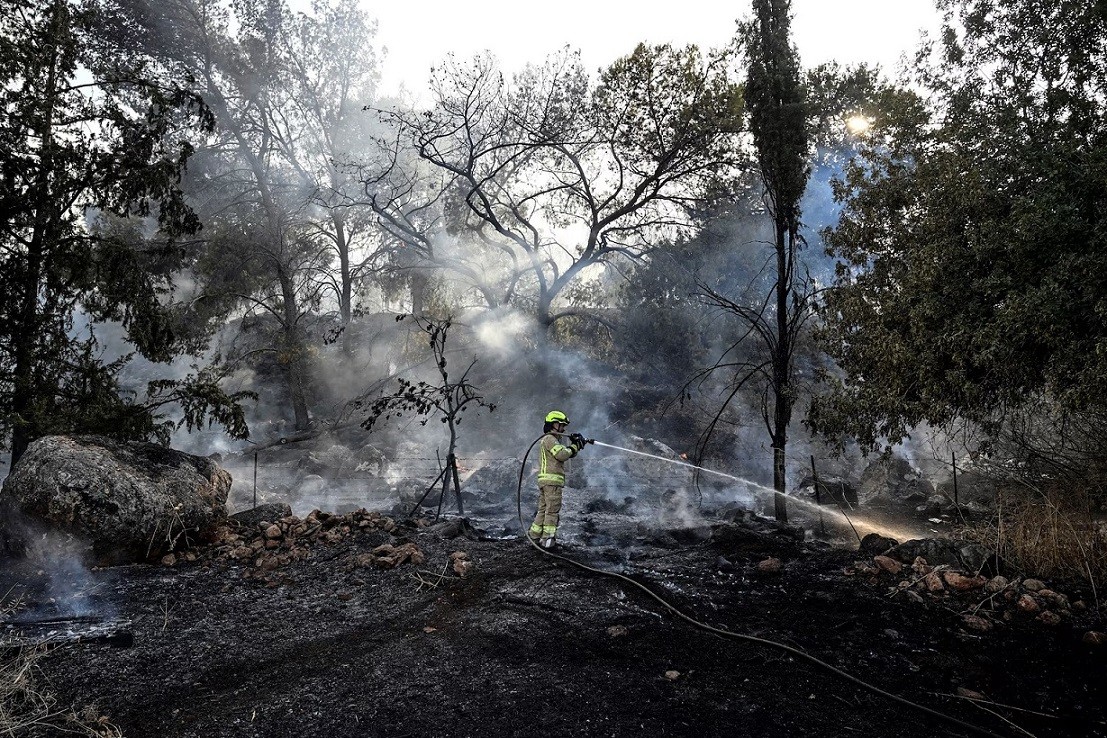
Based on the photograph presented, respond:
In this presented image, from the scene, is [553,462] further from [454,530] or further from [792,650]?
[792,650]

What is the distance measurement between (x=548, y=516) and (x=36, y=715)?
5.36m

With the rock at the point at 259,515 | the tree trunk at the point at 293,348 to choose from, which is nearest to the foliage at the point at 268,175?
the tree trunk at the point at 293,348

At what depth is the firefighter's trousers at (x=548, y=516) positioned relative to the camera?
7.99 meters

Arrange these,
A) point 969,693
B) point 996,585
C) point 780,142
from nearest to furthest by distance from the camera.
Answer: point 969,693 < point 996,585 < point 780,142

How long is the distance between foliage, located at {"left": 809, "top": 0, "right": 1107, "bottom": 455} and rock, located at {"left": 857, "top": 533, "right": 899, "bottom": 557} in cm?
188

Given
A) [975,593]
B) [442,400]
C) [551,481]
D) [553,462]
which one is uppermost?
[442,400]

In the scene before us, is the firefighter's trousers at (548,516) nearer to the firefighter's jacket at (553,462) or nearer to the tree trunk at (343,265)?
the firefighter's jacket at (553,462)

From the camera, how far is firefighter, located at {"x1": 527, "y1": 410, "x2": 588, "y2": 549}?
315 inches

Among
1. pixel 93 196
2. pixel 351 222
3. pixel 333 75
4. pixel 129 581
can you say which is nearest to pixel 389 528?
pixel 129 581

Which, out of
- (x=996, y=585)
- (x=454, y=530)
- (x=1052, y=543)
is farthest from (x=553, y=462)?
(x=1052, y=543)

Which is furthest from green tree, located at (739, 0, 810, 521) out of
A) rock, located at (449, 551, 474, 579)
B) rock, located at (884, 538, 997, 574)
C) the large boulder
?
the large boulder

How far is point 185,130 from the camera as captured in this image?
1950 cm

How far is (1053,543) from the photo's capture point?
6008mm

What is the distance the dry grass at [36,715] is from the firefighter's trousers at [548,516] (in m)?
5.02
